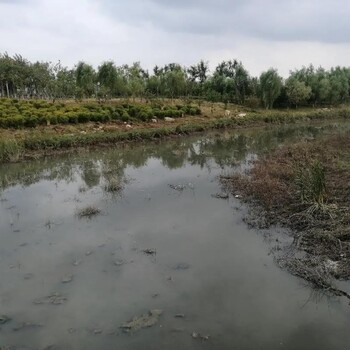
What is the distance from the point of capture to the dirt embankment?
30.0ft

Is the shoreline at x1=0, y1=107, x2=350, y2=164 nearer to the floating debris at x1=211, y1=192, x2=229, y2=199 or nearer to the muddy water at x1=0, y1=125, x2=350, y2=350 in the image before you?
the muddy water at x1=0, y1=125, x2=350, y2=350

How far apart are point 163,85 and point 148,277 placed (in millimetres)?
48010

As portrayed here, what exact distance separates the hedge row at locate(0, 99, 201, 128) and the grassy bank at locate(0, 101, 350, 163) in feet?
0.46

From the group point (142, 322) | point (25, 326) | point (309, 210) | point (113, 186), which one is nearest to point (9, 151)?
point (113, 186)

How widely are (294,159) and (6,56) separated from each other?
139ft

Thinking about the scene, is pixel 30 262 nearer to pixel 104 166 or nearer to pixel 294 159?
pixel 104 166

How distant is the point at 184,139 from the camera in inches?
1289

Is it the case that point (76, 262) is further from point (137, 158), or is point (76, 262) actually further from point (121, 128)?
point (121, 128)

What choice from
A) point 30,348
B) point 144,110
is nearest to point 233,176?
point 30,348

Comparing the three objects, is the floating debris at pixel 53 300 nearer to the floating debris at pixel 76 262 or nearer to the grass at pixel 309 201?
the floating debris at pixel 76 262

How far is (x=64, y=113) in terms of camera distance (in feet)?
107

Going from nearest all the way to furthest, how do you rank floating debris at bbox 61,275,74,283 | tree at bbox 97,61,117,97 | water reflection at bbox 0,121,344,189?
floating debris at bbox 61,275,74,283 → water reflection at bbox 0,121,344,189 → tree at bbox 97,61,117,97

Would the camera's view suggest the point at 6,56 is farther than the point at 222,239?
Yes

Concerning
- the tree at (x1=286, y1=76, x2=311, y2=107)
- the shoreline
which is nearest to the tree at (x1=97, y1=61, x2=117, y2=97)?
the shoreline
